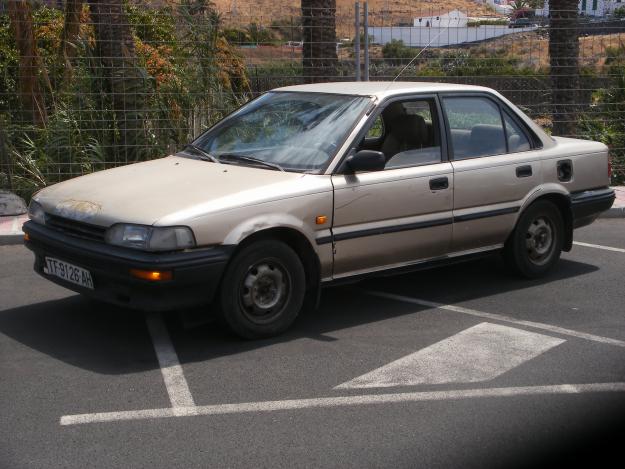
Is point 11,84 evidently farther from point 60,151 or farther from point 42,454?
point 42,454

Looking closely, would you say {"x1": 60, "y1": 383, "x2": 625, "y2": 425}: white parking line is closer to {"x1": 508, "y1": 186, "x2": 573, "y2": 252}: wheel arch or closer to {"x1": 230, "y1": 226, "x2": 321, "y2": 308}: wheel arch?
{"x1": 230, "y1": 226, "x2": 321, "y2": 308}: wheel arch

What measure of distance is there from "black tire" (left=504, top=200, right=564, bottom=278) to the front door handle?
96 cm

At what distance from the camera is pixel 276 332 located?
6.05m

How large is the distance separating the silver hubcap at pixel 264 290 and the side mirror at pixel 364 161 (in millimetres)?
861

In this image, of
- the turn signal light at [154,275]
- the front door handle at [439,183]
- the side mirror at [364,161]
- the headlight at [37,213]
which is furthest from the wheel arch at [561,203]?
the headlight at [37,213]

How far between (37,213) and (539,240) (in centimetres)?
405

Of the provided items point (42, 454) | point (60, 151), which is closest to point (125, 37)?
point (60, 151)

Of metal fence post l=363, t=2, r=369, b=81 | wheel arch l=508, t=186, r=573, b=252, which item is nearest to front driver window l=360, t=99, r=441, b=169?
wheel arch l=508, t=186, r=573, b=252

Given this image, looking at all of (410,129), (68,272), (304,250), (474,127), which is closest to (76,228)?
(68,272)

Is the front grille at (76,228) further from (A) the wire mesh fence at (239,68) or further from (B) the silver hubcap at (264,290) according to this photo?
(A) the wire mesh fence at (239,68)

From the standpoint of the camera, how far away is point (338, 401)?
501 centimetres

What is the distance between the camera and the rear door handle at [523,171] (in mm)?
7328

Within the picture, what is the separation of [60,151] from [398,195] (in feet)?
18.3

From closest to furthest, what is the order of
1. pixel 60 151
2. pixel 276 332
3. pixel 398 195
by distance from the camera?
pixel 276 332
pixel 398 195
pixel 60 151
